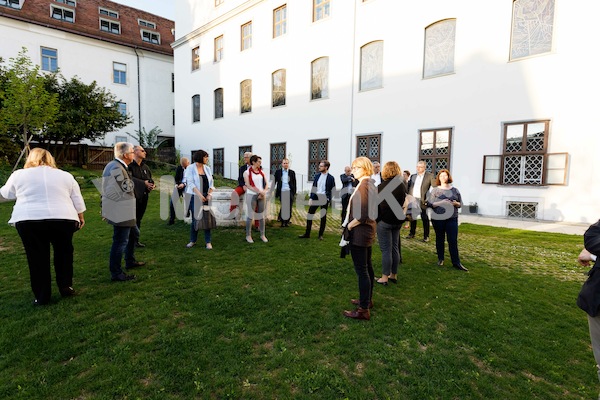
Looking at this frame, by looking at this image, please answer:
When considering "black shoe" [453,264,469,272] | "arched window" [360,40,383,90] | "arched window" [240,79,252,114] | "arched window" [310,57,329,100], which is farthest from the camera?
"arched window" [240,79,252,114]

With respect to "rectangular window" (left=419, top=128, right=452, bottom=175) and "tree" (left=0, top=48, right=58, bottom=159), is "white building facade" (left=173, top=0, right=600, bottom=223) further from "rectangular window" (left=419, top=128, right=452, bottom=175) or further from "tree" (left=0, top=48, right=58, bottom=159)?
"tree" (left=0, top=48, right=58, bottom=159)

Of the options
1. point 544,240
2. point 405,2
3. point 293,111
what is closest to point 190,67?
point 293,111

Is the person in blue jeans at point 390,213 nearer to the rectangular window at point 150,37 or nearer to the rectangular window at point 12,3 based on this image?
the rectangular window at point 12,3

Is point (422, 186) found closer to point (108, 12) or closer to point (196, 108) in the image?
point (196, 108)

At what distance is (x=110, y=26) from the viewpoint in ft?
103

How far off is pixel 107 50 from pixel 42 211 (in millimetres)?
32674

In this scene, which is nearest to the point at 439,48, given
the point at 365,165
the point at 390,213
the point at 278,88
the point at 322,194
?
the point at 278,88

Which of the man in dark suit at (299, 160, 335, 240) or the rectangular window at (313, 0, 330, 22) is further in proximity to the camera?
the rectangular window at (313, 0, 330, 22)

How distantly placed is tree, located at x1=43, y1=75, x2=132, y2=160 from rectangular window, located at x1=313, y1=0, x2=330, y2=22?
50.8 feet

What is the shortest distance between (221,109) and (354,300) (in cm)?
2237

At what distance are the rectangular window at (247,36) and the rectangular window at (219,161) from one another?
7.19 m

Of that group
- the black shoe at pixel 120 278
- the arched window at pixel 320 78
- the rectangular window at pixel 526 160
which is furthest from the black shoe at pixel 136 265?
the arched window at pixel 320 78

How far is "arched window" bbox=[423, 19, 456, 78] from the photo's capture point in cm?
1361

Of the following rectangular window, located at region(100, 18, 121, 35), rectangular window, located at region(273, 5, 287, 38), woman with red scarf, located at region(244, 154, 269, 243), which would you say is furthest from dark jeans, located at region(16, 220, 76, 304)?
rectangular window, located at region(100, 18, 121, 35)
